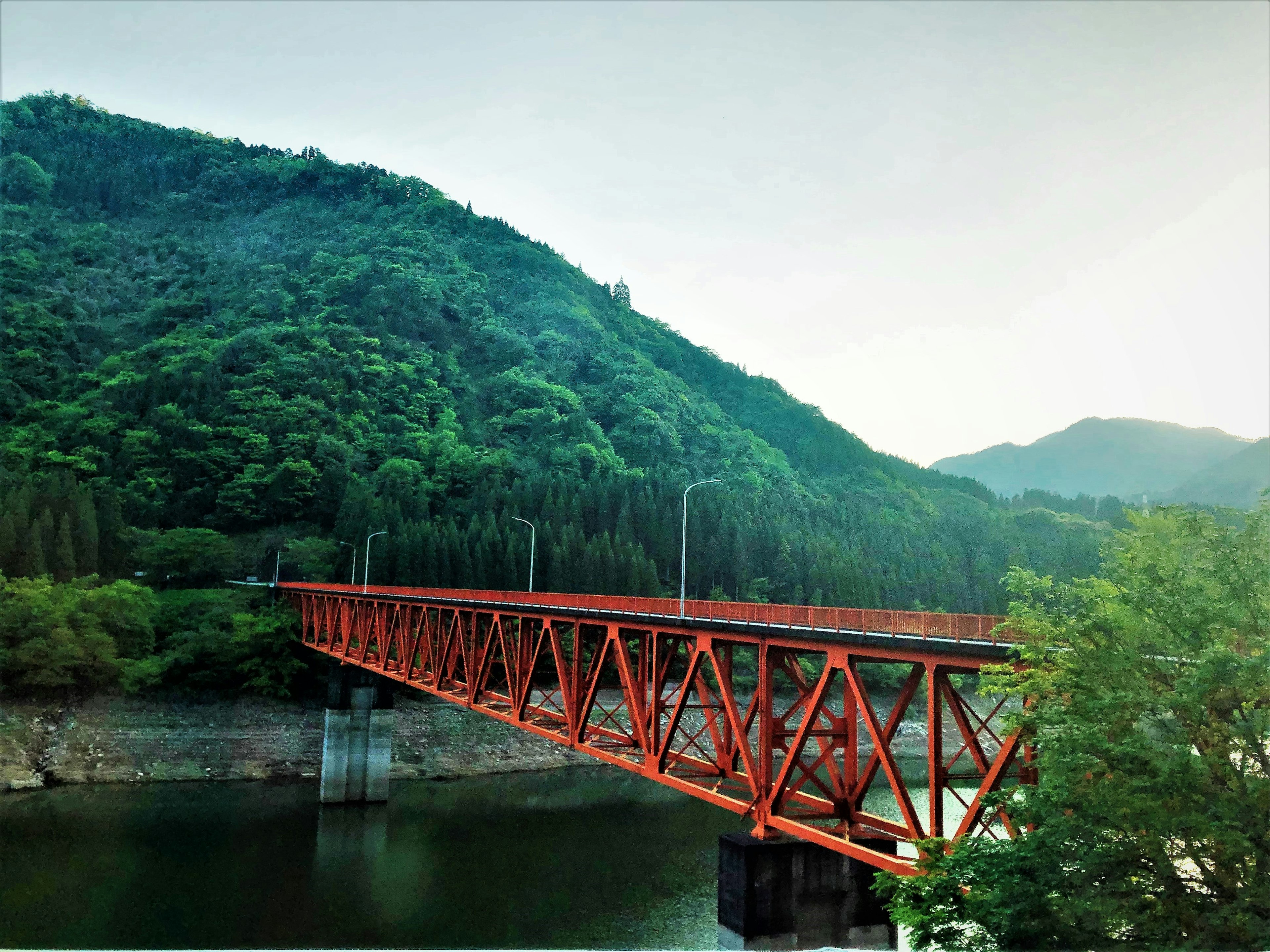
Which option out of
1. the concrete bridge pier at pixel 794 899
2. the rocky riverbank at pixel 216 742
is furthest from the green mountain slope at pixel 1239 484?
the concrete bridge pier at pixel 794 899

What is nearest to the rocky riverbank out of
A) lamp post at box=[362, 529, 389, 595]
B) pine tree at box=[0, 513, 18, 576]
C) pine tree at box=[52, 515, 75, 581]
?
pine tree at box=[0, 513, 18, 576]

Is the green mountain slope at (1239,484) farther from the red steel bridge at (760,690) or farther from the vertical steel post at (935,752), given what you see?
the vertical steel post at (935,752)

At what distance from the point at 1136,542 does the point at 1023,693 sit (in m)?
2.94

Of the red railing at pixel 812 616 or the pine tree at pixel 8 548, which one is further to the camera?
the pine tree at pixel 8 548

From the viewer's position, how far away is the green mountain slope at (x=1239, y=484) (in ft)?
506

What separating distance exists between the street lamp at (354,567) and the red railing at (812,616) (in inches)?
2157

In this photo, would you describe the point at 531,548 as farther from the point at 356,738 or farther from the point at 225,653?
the point at 225,653

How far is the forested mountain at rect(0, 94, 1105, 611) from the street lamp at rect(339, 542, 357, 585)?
72.1 inches

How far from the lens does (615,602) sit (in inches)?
1182

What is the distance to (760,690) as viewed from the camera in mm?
20922

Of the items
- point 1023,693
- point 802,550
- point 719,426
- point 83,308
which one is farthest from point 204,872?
point 719,426

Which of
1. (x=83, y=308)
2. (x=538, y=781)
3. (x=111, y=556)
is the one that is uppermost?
(x=83, y=308)

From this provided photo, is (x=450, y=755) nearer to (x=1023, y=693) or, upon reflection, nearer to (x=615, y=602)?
(x=615, y=602)

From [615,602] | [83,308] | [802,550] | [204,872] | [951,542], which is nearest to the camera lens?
[615,602]
